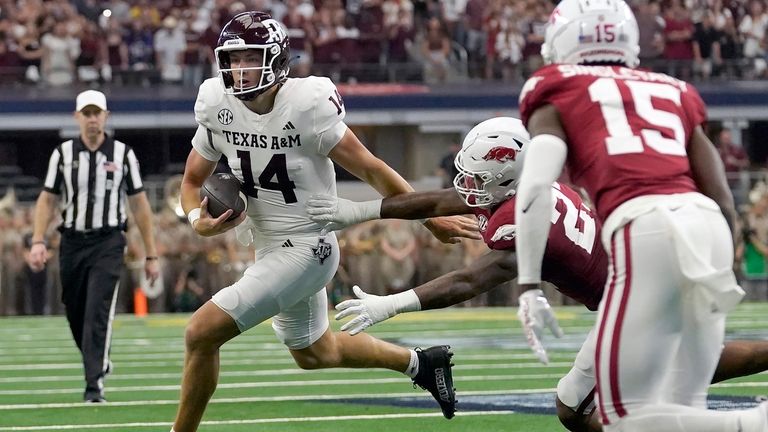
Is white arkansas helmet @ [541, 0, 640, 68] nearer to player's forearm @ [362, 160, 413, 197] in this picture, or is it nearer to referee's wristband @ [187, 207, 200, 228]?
player's forearm @ [362, 160, 413, 197]

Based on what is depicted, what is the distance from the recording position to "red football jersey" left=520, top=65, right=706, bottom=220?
11.9 ft

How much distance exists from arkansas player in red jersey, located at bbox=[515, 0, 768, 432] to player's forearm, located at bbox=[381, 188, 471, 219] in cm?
144

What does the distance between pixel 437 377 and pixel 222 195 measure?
4.27 ft

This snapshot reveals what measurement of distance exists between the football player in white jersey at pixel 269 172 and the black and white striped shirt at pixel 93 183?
253 cm

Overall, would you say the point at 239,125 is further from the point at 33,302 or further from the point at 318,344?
the point at 33,302

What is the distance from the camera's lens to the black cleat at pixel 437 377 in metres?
6.02

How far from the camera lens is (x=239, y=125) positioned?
5414mm

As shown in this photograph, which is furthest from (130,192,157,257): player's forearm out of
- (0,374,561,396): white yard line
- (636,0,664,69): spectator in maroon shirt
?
(636,0,664,69): spectator in maroon shirt

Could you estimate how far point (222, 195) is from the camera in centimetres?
528

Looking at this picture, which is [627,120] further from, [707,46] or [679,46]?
[707,46]

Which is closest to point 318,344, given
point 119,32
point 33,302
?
point 33,302

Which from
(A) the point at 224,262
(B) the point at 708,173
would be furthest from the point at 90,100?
(A) the point at 224,262

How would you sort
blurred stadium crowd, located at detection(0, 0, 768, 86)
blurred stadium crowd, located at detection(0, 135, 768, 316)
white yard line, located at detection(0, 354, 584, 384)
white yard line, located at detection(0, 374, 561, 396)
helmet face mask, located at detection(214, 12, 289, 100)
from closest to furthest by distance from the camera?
helmet face mask, located at detection(214, 12, 289, 100), white yard line, located at detection(0, 374, 561, 396), white yard line, located at detection(0, 354, 584, 384), blurred stadium crowd, located at detection(0, 135, 768, 316), blurred stadium crowd, located at detection(0, 0, 768, 86)

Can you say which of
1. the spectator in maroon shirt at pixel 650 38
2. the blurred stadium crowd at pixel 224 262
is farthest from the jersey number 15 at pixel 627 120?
the spectator in maroon shirt at pixel 650 38
